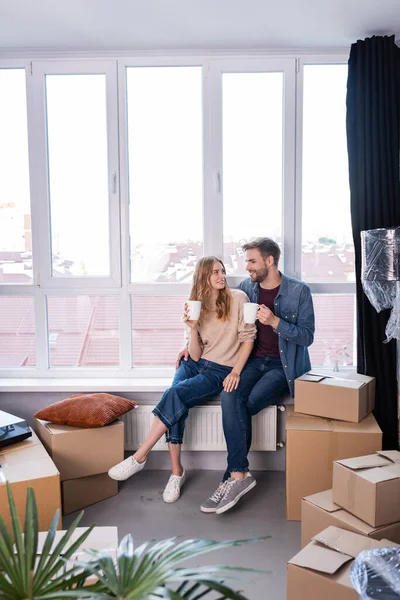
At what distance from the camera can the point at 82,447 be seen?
2.84 metres

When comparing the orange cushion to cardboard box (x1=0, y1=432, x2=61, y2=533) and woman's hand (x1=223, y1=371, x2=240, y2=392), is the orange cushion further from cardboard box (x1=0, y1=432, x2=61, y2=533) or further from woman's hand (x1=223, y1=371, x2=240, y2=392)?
woman's hand (x1=223, y1=371, x2=240, y2=392)

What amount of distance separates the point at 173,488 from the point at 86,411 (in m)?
0.61

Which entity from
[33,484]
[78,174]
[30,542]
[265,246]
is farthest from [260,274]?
[30,542]

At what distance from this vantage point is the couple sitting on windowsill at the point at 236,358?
291cm

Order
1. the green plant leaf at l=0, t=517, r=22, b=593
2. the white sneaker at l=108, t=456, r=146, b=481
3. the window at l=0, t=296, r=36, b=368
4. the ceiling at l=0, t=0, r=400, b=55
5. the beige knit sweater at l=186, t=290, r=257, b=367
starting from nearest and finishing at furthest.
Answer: the green plant leaf at l=0, t=517, r=22, b=593
the ceiling at l=0, t=0, r=400, b=55
the white sneaker at l=108, t=456, r=146, b=481
the beige knit sweater at l=186, t=290, r=257, b=367
the window at l=0, t=296, r=36, b=368

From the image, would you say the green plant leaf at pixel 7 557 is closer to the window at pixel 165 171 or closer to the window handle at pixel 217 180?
the window at pixel 165 171

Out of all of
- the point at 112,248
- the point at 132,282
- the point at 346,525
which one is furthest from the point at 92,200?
the point at 346,525

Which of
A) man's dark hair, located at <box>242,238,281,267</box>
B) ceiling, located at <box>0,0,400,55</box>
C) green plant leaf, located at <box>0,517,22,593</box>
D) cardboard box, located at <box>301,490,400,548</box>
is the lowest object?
cardboard box, located at <box>301,490,400,548</box>

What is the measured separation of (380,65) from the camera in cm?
302

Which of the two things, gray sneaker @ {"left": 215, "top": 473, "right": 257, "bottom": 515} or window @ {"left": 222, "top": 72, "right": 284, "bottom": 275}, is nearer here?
gray sneaker @ {"left": 215, "top": 473, "right": 257, "bottom": 515}

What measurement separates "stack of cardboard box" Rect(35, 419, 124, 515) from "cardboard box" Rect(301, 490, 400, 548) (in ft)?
3.54

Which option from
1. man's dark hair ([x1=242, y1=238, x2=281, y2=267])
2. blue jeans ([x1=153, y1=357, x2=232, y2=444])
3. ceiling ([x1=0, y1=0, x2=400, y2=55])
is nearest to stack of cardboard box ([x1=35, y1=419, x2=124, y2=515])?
blue jeans ([x1=153, y1=357, x2=232, y2=444])

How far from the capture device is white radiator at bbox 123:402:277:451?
10.3 ft

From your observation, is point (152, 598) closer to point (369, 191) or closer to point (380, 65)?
point (369, 191)
